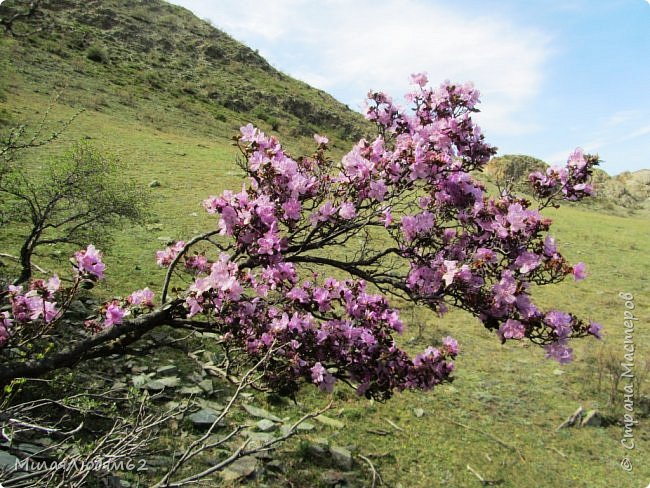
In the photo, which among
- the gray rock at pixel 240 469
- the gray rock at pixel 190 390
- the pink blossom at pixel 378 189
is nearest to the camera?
the pink blossom at pixel 378 189

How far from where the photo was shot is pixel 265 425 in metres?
5.81

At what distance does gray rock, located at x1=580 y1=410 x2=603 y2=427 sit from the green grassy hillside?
0.14 meters

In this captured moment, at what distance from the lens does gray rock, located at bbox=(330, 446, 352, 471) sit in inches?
215

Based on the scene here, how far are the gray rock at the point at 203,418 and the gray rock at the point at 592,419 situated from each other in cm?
602

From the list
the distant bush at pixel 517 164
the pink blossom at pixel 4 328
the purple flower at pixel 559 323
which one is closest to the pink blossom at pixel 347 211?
the purple flower at pixel 559 323

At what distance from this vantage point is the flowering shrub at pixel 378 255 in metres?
3.40

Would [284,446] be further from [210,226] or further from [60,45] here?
[60,45]

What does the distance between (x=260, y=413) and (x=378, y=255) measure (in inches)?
133

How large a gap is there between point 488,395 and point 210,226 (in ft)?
28.4

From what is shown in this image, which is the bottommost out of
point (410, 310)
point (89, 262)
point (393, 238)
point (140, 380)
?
point (140, 380)

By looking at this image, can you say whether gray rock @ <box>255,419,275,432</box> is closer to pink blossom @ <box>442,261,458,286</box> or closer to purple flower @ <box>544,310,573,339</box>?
pink blossom @ <box>442,261,458,286</box>

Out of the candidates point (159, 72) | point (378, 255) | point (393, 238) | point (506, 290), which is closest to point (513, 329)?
point (506, 290)

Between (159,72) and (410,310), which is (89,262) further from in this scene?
(159,72)

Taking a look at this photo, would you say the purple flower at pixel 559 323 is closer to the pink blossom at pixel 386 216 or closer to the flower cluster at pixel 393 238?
the flower cluster at pixel 393 238
